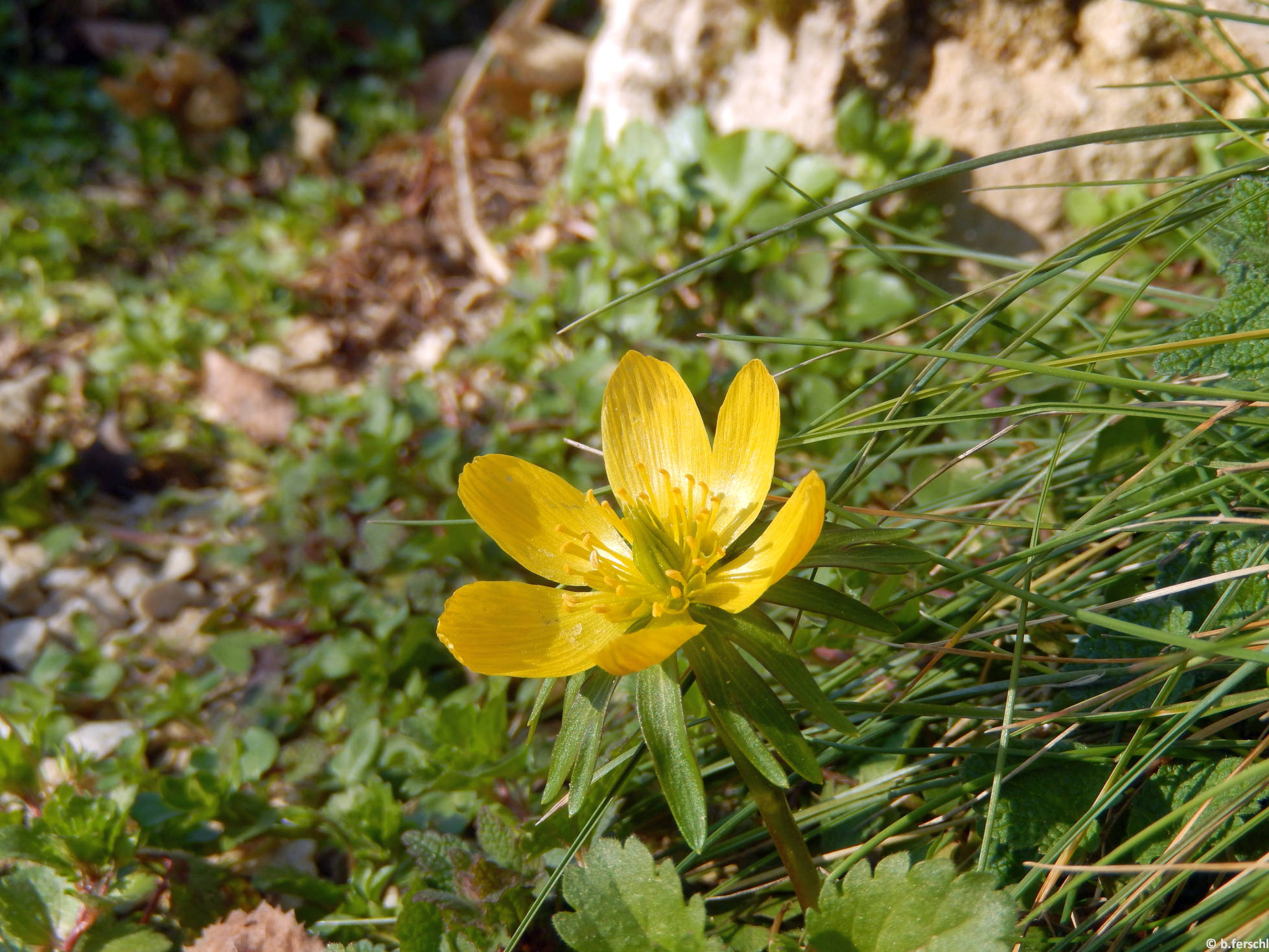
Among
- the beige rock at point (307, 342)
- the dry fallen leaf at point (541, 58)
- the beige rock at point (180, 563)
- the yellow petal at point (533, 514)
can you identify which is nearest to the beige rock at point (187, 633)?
the beige rock at point (180, 563)

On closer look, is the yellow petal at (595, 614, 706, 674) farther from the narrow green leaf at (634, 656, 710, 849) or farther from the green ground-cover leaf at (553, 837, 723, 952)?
the green ground-cover leaf at (553, 837, 723, 952)

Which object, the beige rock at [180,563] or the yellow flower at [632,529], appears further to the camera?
the beige rock at [180,563]

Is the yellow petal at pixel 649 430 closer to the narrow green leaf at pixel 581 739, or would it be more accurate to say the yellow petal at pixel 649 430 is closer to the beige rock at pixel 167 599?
the narrow green leaf at pixel 581 739

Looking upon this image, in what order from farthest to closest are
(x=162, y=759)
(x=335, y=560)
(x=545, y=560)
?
(x=335, y=560), (x=162, y=759), (x=545, y=560)

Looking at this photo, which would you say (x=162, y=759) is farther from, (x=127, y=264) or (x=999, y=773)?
(x=127, y=264)

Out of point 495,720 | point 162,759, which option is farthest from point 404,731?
point 162,759

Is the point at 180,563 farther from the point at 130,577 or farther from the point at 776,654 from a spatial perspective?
the point at 776,654

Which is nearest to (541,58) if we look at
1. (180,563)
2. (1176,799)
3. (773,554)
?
(180,563)
